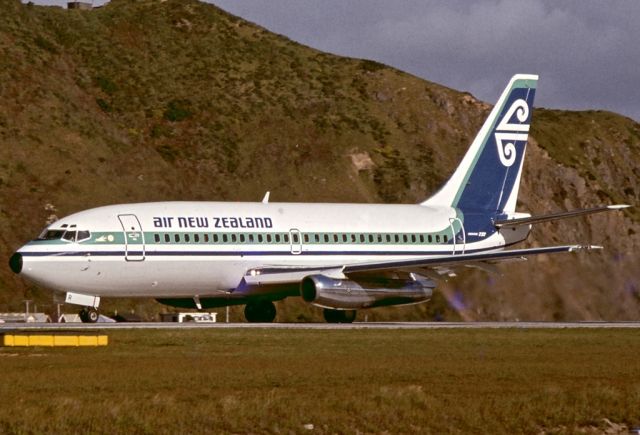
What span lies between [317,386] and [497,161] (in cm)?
3660

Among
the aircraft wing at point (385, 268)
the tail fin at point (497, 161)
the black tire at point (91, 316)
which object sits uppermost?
the tail fin at point (497, 161)

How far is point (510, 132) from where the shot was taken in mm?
67312

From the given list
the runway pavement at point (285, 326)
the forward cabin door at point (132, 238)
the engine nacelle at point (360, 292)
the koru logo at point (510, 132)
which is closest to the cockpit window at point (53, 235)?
the forward cabin door at point (132, 238)

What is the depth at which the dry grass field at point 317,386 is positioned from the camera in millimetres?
26562

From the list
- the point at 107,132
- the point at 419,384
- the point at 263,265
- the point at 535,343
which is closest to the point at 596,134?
the point at 107,132

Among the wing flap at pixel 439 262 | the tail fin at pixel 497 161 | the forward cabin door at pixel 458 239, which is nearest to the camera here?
the wing flap at pixel 439 262

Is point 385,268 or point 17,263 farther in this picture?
point 385,268

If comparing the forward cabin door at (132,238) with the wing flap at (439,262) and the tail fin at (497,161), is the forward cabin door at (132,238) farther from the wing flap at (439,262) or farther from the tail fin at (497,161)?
the tail fin at (497,161)

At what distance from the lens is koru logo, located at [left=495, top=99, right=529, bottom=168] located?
67062mm

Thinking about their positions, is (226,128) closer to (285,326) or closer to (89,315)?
(89,315)

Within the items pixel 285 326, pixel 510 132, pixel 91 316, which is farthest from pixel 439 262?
pixel 91 316

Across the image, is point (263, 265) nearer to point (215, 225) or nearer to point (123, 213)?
point (215, 225)

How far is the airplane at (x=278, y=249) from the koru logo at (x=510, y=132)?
1339 mm

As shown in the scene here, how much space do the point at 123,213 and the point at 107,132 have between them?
52.3 m
